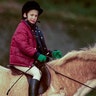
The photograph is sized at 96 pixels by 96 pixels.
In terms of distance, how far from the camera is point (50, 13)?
117 feet

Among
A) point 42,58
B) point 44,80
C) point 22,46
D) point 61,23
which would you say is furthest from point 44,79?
point 61,23

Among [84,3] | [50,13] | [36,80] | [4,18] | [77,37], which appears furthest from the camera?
[84,3]

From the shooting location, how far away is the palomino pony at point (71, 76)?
978cm

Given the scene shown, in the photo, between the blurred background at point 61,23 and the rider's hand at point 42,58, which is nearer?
the rider's hand at point 42,58

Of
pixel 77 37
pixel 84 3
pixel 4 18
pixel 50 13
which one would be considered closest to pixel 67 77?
pixel 77 37

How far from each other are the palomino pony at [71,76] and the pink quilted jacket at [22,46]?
27 centimetres

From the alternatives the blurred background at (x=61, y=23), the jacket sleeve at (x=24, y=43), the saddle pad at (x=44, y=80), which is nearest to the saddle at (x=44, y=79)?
the saddle pad at (x=44, y=80)

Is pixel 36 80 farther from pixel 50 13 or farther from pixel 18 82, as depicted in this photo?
pixel 50 13

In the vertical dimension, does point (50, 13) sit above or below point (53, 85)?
below

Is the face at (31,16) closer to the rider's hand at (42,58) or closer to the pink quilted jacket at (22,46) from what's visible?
the pink quilted jacket at (22,46)

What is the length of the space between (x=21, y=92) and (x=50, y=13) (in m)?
25.9

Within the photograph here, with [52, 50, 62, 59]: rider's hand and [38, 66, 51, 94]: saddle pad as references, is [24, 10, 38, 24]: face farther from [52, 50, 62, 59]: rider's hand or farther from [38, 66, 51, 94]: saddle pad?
[38, 66, 51, 94]: saddle pad

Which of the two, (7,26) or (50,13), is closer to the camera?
(7,26)

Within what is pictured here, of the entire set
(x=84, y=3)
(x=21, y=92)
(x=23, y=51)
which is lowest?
(x=84, y=3)
